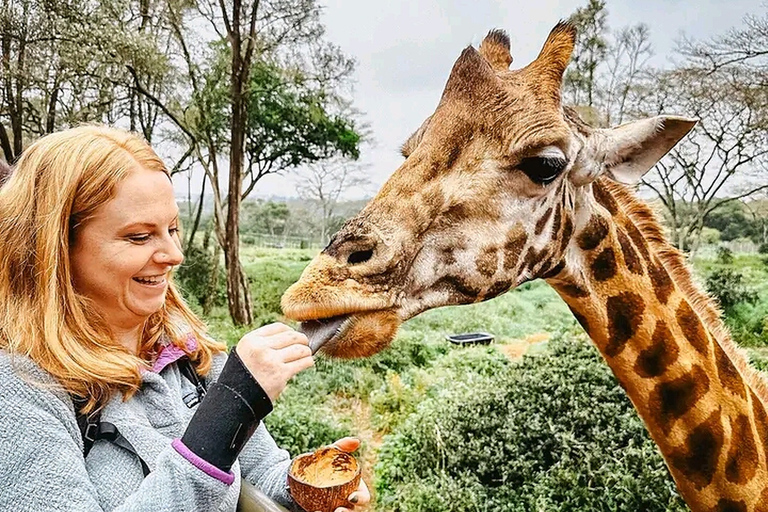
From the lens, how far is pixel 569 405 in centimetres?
412

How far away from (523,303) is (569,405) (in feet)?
29.8

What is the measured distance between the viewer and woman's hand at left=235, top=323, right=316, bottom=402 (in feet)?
3.29

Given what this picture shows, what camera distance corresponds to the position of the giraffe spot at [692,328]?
1641 mm

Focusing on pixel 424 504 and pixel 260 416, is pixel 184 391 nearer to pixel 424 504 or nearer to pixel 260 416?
pixel 260 416

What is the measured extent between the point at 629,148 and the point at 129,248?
1237 millimetres

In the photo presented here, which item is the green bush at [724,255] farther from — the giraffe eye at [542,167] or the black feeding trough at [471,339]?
the giraffe eye at [542,167]

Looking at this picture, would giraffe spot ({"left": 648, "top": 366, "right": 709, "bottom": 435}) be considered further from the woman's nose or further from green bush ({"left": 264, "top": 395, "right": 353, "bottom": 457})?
green bush ({"left": 264, "top": 395, "right": 353, "bottom": 457})

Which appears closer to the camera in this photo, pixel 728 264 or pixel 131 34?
pixel 131 34

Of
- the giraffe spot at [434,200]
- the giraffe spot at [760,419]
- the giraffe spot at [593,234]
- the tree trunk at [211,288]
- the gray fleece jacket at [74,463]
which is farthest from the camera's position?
the tree trunk at [211,288]

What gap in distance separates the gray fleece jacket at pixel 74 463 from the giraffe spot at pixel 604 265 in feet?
3.58

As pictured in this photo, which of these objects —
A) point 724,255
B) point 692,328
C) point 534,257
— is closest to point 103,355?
point 534,257

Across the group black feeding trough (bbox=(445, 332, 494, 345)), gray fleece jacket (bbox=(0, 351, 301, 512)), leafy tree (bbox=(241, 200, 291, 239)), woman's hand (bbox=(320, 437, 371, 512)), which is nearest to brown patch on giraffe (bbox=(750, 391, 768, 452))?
woman's hand (bbox=(320, 437, 371, 512))

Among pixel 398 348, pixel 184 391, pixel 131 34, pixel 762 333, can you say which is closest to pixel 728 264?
pixel 762 333

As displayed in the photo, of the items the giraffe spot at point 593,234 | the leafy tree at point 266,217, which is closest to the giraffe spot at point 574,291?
the giraffe spot at point 593,234
